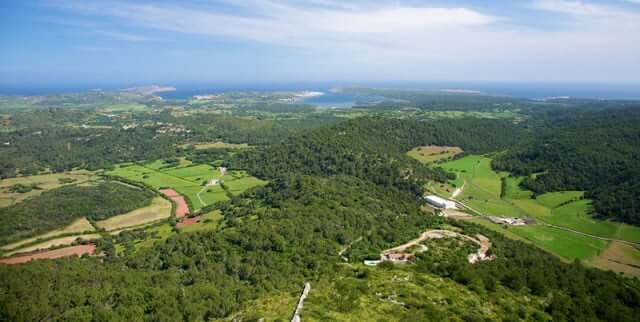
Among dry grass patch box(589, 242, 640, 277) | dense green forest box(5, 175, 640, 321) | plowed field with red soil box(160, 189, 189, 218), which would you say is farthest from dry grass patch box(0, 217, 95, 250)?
dry grass patch box(589, 242, 640, 277)

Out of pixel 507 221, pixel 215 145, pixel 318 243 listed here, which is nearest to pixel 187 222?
pixel 318 243

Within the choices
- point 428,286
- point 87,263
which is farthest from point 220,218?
point 428,286

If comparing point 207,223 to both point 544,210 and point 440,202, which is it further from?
point 544,210

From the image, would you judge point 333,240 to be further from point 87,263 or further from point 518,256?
point 87,263

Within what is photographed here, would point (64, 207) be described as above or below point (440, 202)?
below

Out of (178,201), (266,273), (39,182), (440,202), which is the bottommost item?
(178,201)

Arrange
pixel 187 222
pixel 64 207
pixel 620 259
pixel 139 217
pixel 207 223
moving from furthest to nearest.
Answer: pixel 64 207 → pixel 139 217 → pixel 187 222 → pixel 207 223 → pixel 620 259

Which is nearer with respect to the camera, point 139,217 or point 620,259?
point 620,259
